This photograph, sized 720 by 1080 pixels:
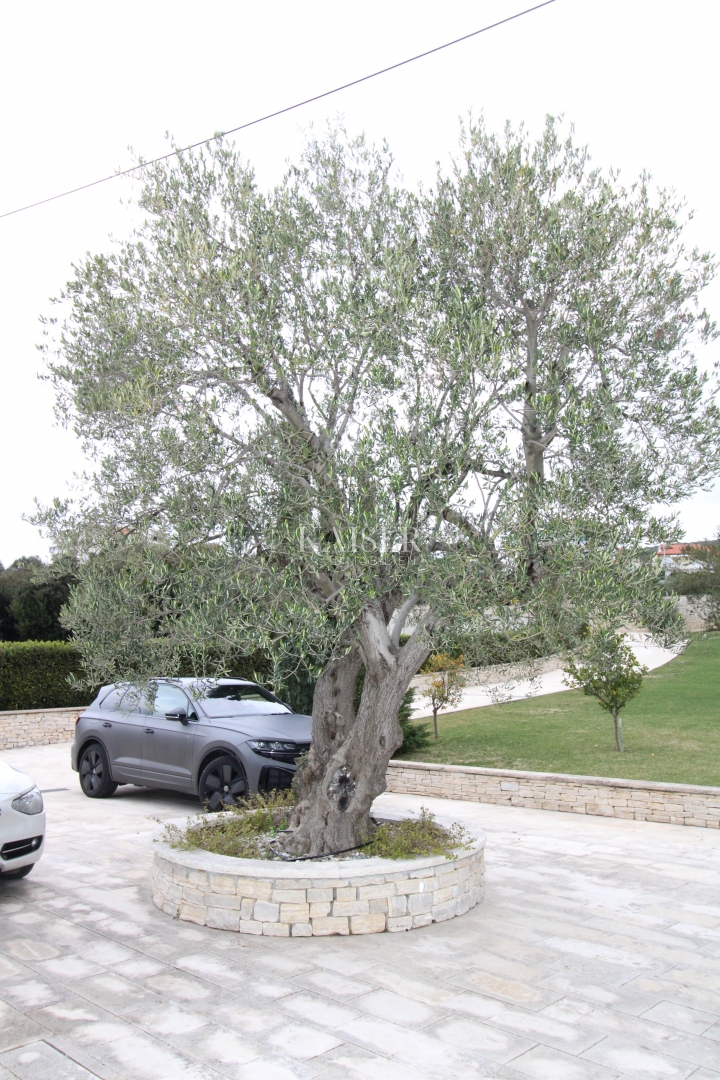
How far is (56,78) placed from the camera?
7.03 meters

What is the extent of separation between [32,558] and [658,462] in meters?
27.9

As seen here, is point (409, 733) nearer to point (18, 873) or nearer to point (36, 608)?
point (18, 873)

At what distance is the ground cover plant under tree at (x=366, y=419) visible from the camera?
5.61 meters

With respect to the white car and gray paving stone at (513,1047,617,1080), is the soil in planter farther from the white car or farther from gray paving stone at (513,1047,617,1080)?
gray paving stone at (513,1047,617,1080)

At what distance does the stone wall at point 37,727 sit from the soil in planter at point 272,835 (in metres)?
10.3

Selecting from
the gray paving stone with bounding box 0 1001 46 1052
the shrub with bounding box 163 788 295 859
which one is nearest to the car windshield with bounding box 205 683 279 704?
the shrub with bounding box 163 788 295 859

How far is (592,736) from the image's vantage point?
51.9ft

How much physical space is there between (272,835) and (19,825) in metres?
2.13

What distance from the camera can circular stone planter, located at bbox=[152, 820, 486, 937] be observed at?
6.04 metres

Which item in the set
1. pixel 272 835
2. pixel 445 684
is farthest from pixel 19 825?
pixel 445 684

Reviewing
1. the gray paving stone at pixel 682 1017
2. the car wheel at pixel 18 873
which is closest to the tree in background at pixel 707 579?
the car wheel at pixel 18 873

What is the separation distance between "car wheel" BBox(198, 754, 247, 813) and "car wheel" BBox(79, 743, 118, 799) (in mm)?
2204

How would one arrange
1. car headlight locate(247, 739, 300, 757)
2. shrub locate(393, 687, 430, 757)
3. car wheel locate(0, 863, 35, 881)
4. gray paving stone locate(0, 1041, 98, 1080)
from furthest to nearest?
shrub locate(393, 687, 430, 757), car headlight locate(247, 739, 300, 757), car wheel locate(0, 863, 35, 881), gray paving stone locate(0, 1041, 98, 1080)

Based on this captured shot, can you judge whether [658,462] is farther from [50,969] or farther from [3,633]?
[3,633]
